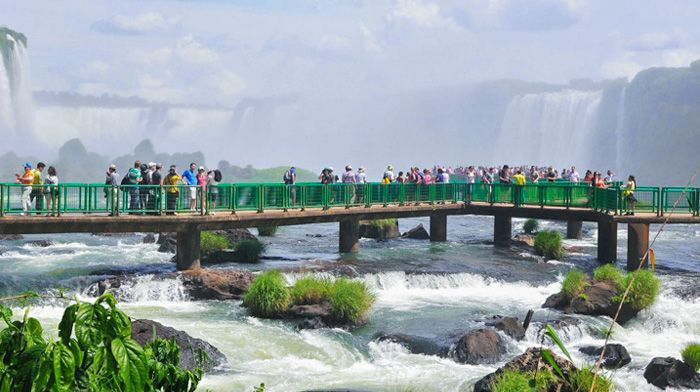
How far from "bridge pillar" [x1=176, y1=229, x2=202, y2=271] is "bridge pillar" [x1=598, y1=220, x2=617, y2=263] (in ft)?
46.0

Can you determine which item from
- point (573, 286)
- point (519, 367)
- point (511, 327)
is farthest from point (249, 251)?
point (519, 367)

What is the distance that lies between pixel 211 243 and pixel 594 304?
44.5 feet

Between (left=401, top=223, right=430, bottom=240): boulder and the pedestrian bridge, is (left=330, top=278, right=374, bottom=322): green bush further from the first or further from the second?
(left=401, top=223, right=430, bottom=240): boulder

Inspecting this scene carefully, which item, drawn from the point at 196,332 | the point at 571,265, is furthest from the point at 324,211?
the point at 196,332

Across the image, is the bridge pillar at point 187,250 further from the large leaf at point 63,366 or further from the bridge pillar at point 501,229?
the large leaf at point 63,366

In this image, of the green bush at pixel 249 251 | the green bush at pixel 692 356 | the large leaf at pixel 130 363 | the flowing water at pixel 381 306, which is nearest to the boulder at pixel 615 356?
the flowing water at pixel 381 306

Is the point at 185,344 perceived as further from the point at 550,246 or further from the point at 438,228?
the point at 438,228

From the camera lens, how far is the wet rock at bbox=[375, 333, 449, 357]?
1716cm

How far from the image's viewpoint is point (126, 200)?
23.9 m

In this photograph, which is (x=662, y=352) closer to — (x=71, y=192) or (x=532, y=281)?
(x=532, y=281)

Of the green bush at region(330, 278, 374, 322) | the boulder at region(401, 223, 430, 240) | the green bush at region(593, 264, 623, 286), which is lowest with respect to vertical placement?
the green bush at region(330, 278, 374, 322)

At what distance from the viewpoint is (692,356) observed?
16047 millimetres

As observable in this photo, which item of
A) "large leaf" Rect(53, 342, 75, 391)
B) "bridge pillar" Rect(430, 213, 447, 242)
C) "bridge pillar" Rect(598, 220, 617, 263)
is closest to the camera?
"large leaf" Rect(53, 342, 75, 391)

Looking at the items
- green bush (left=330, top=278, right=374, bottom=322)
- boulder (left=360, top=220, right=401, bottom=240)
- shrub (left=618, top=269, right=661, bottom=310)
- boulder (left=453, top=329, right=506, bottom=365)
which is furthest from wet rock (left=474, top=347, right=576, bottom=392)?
boulder (left=360, top=220, right=401, bottom=240)
